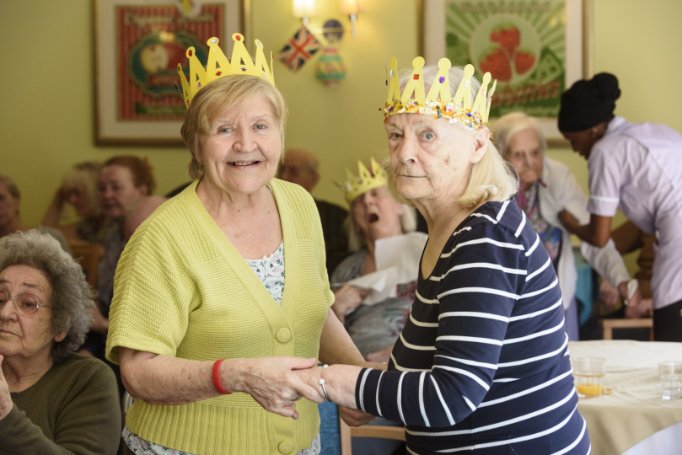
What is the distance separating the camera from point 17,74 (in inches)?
242

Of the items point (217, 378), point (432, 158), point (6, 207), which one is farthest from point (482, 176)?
point (6, 207)

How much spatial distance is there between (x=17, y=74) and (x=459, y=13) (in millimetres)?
2781

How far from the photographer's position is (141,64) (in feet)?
19.6

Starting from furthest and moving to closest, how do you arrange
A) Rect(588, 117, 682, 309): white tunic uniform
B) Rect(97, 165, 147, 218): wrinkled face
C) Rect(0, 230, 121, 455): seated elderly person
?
Rect(97, 165, 147, 218): wrinkled face
Rect(588, 117, 682, 309): white tunic uniform
Rect(0, 230, 121, 455): seated elderly person

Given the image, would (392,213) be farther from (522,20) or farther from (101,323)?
(522,20)

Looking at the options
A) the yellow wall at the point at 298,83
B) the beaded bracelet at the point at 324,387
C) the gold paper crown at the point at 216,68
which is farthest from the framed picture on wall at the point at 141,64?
the beaded bracelet at the point at 324,387

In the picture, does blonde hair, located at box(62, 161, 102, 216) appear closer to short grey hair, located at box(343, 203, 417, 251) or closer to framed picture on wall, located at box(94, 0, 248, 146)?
framed picture on wall, located at box(94, 0, 248, 146)

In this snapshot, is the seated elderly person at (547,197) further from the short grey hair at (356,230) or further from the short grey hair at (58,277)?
the short grey hair at (58,277)

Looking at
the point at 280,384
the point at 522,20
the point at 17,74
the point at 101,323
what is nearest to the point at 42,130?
the point at 17,74

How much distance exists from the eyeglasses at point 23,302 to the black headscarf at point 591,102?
7.92 ft

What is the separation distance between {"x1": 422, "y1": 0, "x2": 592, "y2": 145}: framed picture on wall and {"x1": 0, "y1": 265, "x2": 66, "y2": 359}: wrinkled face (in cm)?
363

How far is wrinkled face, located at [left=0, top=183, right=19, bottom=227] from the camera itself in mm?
4836

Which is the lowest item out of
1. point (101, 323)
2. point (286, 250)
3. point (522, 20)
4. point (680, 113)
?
point (101, 323)

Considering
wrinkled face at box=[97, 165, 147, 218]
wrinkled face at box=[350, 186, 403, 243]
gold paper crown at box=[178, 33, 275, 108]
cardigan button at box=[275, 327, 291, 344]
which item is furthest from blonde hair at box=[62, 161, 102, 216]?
cardigan button at box=[275, 327, 291, 344]
